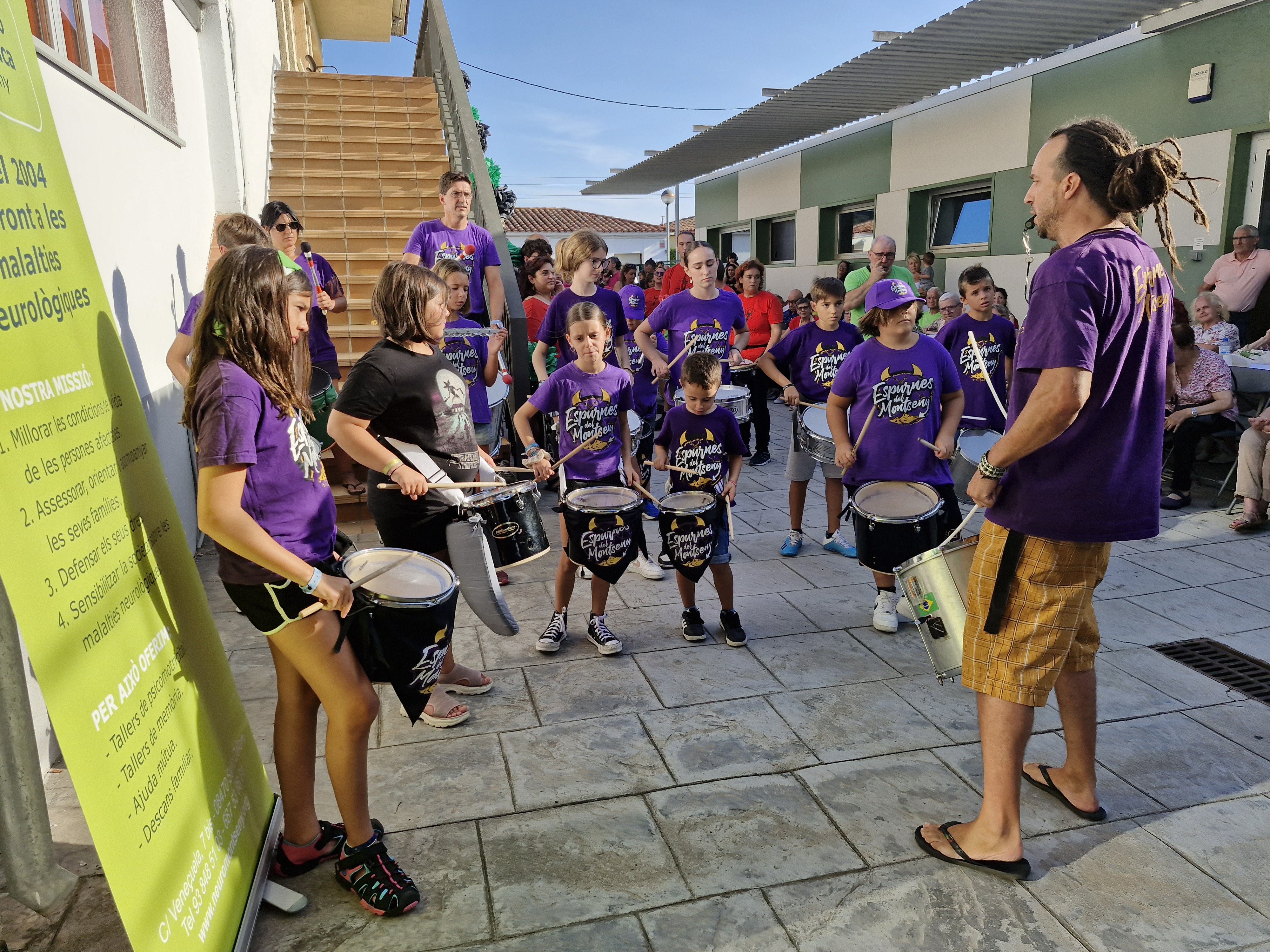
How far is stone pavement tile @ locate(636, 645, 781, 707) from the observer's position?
334 centimetres

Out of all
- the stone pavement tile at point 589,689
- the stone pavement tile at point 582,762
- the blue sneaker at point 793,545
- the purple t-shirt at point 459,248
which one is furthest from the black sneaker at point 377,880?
the purple t-shirt at point 459,248

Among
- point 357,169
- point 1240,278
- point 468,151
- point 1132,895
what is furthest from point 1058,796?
point 357,169

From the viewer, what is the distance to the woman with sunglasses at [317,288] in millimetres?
4875

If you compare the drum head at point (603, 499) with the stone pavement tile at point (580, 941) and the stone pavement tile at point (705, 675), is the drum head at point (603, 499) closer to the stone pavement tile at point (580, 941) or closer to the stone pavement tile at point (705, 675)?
the stone pavement tile at point (705, 675)

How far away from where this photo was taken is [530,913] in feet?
7.09

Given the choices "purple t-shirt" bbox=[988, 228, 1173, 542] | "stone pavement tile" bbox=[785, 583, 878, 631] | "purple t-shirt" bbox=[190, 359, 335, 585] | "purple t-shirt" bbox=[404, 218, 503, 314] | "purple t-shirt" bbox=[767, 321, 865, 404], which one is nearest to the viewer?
"purple t-shirt" bbox=[190, 359, 335, 585]

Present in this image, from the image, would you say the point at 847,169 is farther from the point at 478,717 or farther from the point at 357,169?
the point at 478,717

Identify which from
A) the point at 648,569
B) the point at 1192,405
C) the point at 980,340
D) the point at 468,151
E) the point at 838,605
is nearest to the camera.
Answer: the point at 838,605

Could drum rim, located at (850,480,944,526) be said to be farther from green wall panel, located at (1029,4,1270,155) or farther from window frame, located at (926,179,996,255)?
window frame, located at (926,179,996,255)

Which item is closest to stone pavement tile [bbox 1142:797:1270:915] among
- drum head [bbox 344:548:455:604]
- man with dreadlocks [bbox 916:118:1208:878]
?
man with dreadlocks [bbox 916:118:1208:878]

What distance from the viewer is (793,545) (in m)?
5.09

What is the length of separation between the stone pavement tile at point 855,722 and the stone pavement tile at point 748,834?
0.99 feet

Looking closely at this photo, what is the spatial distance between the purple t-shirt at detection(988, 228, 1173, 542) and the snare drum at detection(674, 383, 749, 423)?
3078mm

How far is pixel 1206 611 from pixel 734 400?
270 centimetres
